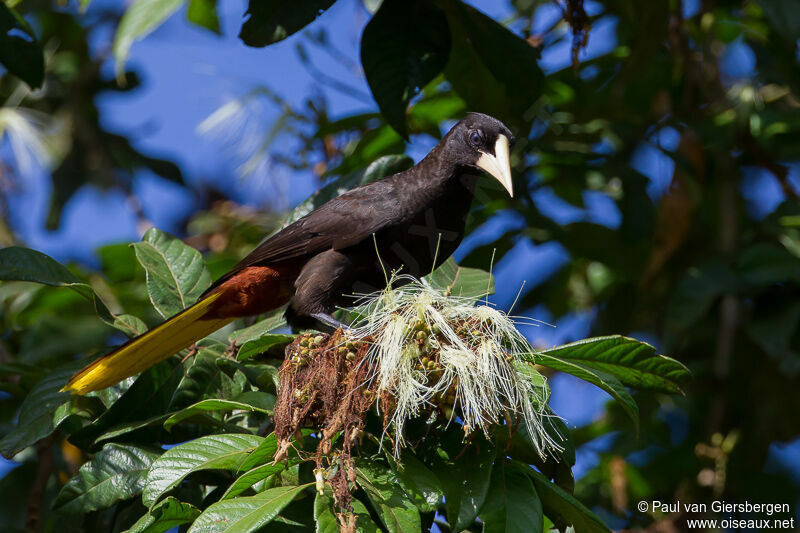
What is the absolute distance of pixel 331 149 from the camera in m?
3.63

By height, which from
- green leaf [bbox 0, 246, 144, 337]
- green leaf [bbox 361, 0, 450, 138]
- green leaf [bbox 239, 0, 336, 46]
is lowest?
green leaf [bbox 0, 246, 144, 337]

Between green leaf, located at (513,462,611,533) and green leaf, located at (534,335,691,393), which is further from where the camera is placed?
green leaf, located at (534,335,691,393)

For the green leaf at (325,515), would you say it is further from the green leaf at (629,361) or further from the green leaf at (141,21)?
the green leaf at (141,21)

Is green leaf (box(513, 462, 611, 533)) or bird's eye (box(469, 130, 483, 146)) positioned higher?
bird's eye (box(469, 130, 483, 146))

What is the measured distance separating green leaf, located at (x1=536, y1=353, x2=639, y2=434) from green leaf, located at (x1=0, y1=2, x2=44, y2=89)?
1.86 m

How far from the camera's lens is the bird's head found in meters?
2.55

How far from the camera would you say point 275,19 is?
246 centimetres

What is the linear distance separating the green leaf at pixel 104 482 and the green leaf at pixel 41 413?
0.15m

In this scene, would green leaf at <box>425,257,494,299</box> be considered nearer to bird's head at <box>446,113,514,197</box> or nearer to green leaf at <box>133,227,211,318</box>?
bird's head at <box>446,113,514,197</box>

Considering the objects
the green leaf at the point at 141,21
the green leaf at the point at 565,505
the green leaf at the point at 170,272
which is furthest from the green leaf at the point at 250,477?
the green leaf at the point at 141,21

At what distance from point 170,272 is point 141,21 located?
0.93m

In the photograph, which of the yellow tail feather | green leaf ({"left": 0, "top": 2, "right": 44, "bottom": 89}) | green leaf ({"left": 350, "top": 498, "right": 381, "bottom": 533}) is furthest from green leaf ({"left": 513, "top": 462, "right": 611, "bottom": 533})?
green leaf ({"left": 0, "top": 2, "right": 44, "bottom": 89})

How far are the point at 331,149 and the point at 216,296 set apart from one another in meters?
1.29

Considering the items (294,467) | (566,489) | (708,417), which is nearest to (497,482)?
(566,489)
